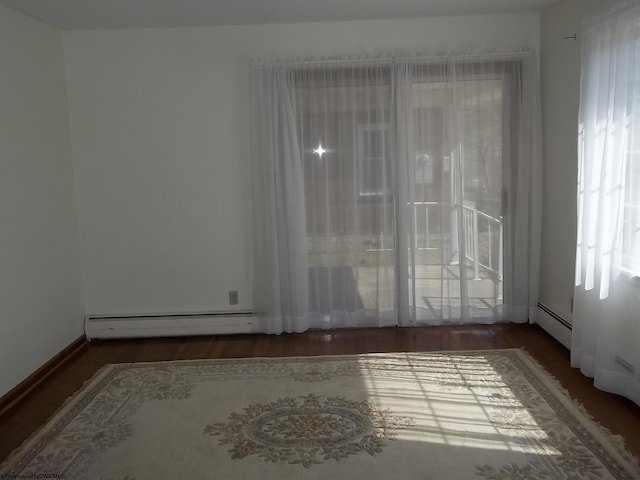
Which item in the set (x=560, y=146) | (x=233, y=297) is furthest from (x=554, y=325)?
(x=233, y=297)

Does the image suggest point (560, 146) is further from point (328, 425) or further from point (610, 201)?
point (328, 425)

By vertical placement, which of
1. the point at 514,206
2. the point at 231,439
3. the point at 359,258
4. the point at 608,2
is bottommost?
the point at 231,439

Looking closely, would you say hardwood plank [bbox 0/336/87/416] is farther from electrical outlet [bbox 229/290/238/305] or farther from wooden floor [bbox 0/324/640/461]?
electrical outlet [bbox 229/290/238/305]

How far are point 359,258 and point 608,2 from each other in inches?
94.7

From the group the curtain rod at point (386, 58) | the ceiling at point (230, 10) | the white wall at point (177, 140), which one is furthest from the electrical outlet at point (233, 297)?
the ceiling at point (230, 10)

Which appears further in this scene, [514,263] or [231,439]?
[514,263]

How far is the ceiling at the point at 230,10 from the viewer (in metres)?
3.50

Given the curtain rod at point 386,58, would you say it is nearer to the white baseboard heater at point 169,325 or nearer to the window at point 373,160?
the window at point 373,160

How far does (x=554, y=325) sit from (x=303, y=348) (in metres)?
1.94

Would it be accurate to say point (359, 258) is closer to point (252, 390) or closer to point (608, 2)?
point (252, 390)

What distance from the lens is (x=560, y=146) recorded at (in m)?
3.86

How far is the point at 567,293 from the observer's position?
152 inches

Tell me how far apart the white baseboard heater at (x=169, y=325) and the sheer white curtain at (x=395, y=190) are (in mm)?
247

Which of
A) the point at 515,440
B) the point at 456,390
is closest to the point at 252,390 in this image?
the point at 456,390
